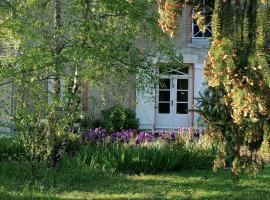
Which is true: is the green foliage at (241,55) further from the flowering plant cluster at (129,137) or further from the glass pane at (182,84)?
the glass pane at (182,84)

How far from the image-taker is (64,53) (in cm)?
810

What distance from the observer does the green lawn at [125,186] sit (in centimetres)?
839

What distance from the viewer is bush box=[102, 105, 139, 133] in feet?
62.5

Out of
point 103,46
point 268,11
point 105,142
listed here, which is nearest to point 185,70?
point 105,142

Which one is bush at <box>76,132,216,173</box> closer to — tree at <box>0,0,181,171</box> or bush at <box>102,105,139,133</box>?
tree at <box>0,0,181,171</box>

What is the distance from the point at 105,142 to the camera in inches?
491

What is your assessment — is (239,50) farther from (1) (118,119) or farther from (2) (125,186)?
(1) (118,119)

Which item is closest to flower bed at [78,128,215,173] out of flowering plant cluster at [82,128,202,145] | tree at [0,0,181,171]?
flowering plant cluster at [82,128,202,145]

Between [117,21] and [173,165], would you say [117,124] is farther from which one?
[117,21]

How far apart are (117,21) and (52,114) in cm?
195

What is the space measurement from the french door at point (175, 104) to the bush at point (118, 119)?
1.70 m

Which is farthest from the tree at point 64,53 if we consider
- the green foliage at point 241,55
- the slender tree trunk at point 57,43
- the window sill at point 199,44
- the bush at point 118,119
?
the window sill at point 199,44

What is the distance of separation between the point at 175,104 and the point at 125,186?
41.3ft

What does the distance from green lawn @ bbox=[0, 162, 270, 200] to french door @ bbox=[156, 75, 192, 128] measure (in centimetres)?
1058
